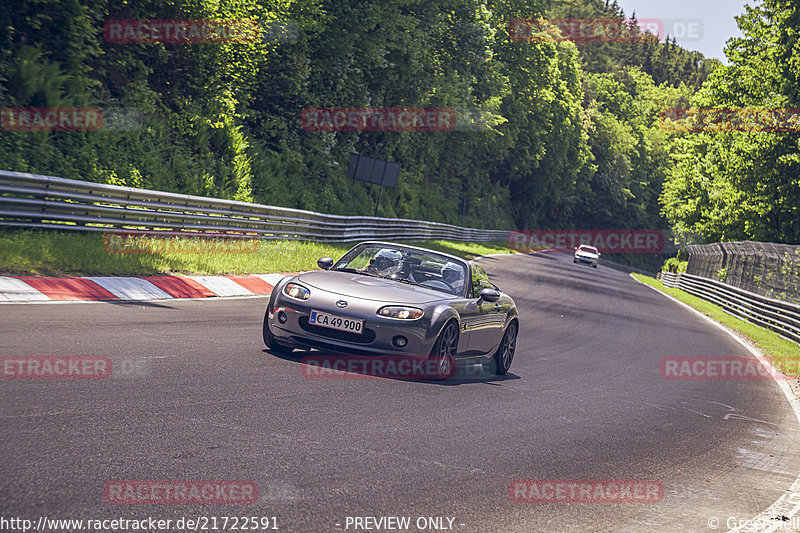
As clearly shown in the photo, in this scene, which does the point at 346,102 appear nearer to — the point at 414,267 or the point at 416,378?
the point at 414,267

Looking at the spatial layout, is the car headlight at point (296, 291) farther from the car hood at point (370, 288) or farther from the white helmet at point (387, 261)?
the white helmet at point (387, 261)

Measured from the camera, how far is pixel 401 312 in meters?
8.05

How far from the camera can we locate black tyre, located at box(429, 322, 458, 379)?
8320 millimetres

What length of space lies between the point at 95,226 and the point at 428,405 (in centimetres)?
929

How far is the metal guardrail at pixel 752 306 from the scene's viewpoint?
70.5ft

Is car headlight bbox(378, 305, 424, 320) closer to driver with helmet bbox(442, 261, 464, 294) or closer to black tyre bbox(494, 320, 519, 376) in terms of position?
driver with helmet bbox(442, 261, 464, 294)

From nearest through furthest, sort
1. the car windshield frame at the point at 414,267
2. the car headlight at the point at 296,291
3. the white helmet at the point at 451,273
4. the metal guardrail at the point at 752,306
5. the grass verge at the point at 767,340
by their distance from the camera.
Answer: the car headlight at the point at 296,291, the car windshield frame at the point at 414,267, the white helmet at the point at 451,273, the grass verge at the point at 767,340, the metal guardrail at the point at 752,306

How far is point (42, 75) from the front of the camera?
60.7 ft

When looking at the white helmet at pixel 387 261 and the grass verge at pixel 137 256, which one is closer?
the white helmet at pixel 387 261

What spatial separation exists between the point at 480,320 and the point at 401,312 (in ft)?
5.11

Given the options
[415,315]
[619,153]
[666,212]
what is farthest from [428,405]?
[619,153]

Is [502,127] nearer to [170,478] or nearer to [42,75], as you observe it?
[42,75]

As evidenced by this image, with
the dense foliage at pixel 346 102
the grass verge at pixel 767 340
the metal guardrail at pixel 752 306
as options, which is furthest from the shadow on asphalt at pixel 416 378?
the metal guardrail at pixel 752 306

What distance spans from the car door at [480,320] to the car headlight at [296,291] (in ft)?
5.57
